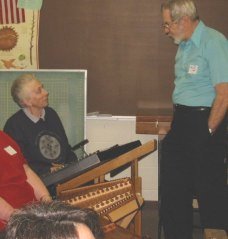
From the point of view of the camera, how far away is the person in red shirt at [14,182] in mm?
2307

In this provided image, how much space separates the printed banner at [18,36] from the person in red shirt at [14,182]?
60.4 inches

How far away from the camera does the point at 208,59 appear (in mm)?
2729

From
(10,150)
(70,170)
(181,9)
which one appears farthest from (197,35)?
(10,150)

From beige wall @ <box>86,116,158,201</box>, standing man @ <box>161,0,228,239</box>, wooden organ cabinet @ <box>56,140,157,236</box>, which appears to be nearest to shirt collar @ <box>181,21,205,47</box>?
standing man @ <box>161,0,228,239</box>

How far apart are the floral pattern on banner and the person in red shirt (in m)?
1.53

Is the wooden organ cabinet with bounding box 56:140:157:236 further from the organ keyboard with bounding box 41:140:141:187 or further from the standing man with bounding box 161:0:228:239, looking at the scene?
the standing man with bounding box 161:0:228:239

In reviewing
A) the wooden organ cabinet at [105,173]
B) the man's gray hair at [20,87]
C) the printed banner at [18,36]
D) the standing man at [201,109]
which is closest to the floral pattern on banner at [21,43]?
the printed banner at [18,36]

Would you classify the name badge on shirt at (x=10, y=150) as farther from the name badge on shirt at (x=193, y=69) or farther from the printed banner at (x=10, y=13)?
the printed banner at (x=10, y=13)

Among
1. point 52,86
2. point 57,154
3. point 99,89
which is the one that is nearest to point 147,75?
point 99,89

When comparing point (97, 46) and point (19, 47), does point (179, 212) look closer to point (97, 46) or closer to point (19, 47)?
point (97, 46)

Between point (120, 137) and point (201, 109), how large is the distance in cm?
122

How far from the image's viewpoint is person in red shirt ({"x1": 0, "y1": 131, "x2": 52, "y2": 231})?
7.57 ft

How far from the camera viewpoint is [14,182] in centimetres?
235

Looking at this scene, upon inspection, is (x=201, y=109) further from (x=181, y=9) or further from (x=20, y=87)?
(x=20, y=87)
